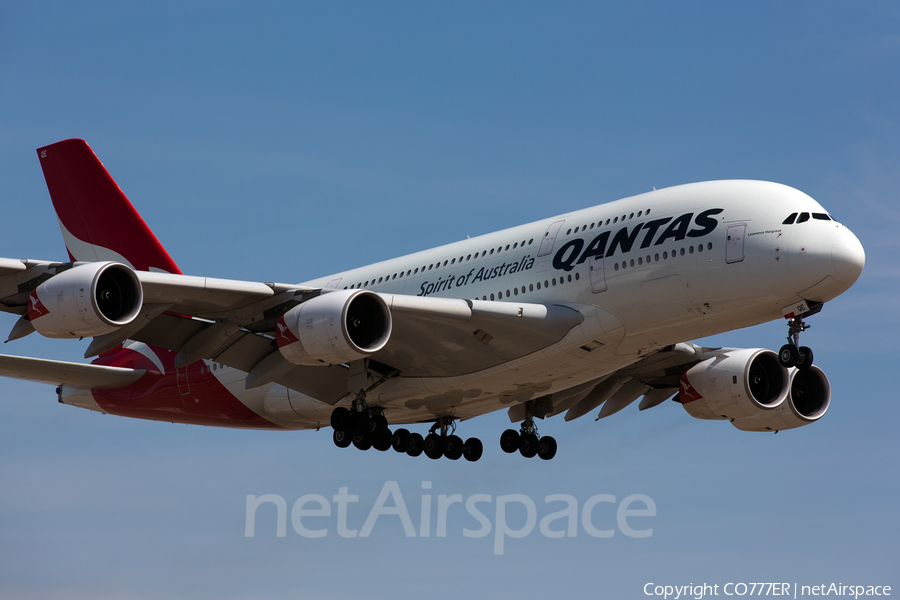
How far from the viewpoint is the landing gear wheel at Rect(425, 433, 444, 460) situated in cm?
3216

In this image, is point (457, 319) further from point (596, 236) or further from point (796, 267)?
point (796, 267)

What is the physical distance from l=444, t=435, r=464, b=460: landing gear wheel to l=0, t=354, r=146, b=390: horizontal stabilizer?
9.57 meters

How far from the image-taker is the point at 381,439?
2914cm

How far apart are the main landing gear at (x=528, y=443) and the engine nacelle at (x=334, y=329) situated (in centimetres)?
930

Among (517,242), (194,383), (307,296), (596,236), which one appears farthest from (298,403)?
(596,236)

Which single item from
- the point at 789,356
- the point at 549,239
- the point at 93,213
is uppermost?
the point at 93,213

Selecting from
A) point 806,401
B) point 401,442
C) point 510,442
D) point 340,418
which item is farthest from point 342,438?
point 806,401

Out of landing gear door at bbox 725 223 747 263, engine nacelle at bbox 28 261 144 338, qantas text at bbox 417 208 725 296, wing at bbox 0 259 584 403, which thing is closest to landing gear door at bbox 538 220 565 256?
qantas text at bbox 417 208 725 296

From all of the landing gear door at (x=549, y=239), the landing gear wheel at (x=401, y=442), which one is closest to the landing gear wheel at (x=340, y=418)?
the landing gear wheel at (x=401, y=442)

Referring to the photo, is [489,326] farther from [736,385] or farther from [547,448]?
[736,385]

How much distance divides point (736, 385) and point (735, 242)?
8.39 m

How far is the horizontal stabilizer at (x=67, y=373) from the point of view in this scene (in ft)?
97.5

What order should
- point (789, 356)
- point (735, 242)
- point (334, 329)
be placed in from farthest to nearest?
point (789, 356), point (735, 242), point (334, 329)

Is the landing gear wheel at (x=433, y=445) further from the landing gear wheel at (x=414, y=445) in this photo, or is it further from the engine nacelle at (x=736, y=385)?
the engine nacelle at (x=736, y=385)
